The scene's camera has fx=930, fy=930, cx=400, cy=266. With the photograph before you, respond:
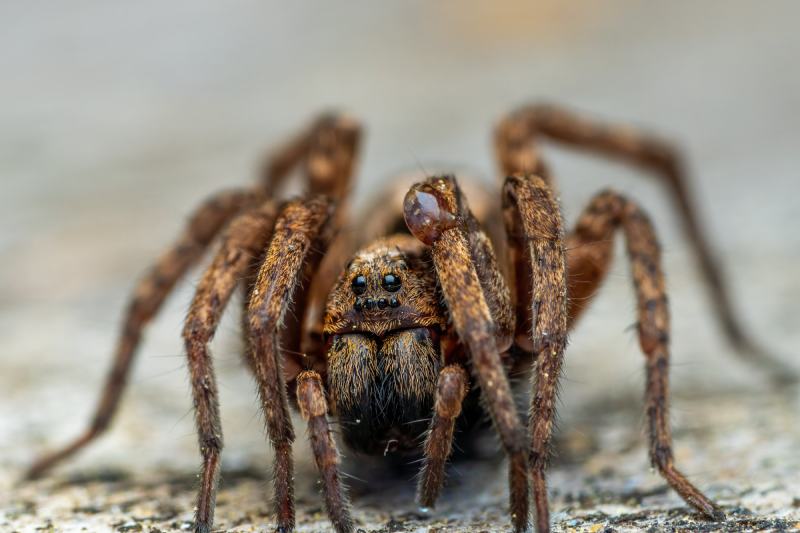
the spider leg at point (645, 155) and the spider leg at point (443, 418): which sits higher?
the spider leg at point (645, 155)

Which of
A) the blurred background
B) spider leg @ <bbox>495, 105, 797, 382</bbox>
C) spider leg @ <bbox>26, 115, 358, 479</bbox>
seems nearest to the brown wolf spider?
spider leg @ <bbox>26, 115, 358, 479</bbox>

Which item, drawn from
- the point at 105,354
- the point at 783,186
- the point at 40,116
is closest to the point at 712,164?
the point at 783,186

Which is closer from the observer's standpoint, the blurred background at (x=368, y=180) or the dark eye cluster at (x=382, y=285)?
the dark eye cluster at (x=382, y=285)

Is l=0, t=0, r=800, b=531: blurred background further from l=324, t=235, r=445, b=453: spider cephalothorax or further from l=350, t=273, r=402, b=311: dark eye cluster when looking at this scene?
l=350, t=273, r=402, b=311: dark eye cluster

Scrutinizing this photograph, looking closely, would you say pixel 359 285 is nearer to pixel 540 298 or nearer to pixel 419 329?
pixel 419 329

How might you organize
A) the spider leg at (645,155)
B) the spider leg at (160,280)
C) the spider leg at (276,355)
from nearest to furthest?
the spider leg at (276,355), the spider leg at (160,280), the spider leg at (645,155)

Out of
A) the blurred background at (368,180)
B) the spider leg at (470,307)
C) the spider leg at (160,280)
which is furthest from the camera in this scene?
the spider leg at (160,280)

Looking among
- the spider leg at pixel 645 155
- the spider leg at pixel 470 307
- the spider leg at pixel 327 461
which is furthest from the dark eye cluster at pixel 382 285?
the spider leg at pixel 645 155

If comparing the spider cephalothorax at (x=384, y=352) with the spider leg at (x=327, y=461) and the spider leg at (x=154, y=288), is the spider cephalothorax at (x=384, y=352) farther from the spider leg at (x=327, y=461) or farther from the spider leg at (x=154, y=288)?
the spider leg at (x=154, y=288)
